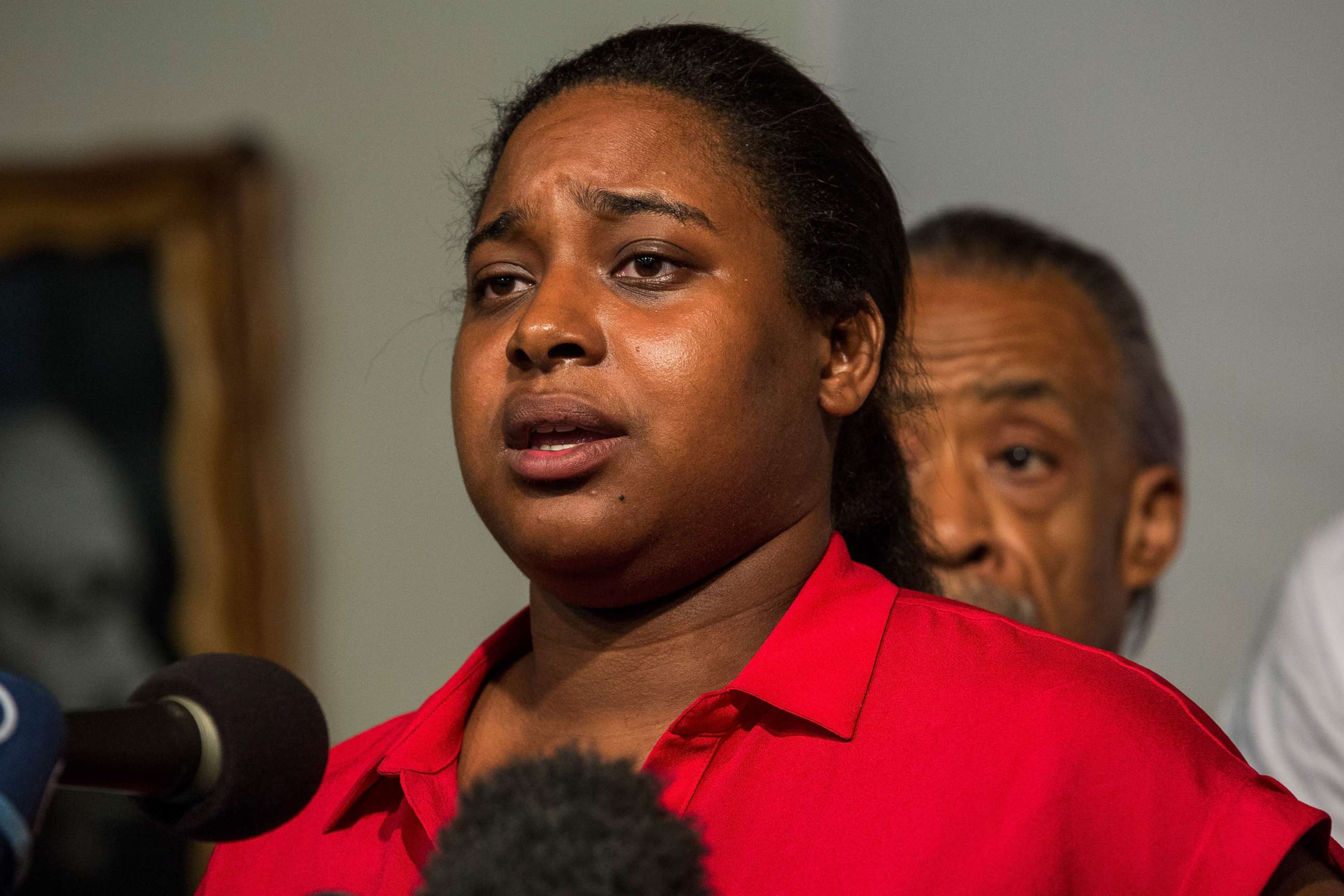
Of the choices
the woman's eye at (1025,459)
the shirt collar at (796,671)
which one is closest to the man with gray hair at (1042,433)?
the woman's eye at (1025,459)

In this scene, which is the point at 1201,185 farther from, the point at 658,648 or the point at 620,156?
the point at 658,648

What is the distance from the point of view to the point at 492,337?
58.1 inches

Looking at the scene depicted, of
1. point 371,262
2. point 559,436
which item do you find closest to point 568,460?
point 559,436

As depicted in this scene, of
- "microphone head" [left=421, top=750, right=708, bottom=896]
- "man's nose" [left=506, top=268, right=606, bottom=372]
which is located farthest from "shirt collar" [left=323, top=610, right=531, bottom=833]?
"microphone head" [left=421, top=750, right=708, bottom=896]

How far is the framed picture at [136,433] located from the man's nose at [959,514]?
61.8 inches

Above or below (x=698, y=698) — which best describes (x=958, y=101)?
above

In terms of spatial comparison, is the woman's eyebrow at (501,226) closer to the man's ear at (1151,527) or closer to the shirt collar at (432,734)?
the shirt collar at (432,734)

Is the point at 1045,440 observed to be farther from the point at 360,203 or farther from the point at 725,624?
the point at 360,203

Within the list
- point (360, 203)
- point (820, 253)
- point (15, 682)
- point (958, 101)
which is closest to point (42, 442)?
point (360, 203)

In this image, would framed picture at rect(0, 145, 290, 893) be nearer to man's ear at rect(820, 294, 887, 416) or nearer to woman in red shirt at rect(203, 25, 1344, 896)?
woman in red shirt at rect(203, 25, 1344, 896)

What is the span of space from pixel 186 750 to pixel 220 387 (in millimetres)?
2465

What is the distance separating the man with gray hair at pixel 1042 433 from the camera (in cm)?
230

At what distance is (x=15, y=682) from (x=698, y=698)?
2.14 ft

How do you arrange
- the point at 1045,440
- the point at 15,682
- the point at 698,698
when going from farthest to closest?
the point at 1045,440
the point at 698,698
the point at 15,682
